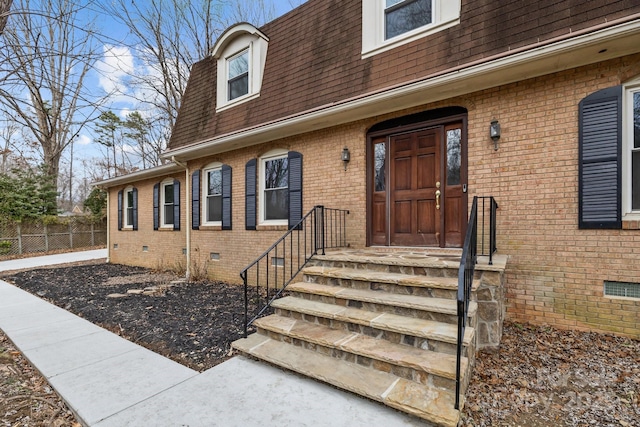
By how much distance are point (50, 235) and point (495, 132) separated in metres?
20.5

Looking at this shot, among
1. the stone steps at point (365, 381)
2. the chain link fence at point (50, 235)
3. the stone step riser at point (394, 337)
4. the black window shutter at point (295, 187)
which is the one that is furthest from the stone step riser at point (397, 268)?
the chain link fence at point (50, 235)

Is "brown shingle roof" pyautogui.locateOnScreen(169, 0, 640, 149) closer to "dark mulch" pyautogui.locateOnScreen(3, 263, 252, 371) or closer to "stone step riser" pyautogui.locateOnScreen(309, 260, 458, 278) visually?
"stone step riser" pyautogui.locateOnScreen(309, 260, 458, 278)

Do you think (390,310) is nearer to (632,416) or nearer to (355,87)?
(632,416)

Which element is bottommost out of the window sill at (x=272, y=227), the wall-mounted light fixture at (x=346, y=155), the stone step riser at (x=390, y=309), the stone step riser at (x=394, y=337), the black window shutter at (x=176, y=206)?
the stone step riser at (x=394, y=337)

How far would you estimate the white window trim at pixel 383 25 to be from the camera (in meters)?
4.38

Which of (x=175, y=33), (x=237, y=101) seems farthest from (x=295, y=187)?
(x=175, y=33)

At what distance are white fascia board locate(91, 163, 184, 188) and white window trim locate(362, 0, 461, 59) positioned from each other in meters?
6.12

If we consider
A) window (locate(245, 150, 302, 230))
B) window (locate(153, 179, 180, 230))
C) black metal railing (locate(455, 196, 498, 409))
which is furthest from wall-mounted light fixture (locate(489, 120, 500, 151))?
window (locate(153, 179, 180, 230))

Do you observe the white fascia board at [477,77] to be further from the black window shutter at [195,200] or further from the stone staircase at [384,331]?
the black window shutter at [195,200]

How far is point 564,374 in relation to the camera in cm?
276

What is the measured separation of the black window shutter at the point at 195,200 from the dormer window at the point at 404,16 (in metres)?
5.72

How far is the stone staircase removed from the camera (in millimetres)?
2340

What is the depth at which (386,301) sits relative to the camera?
10.3 feet

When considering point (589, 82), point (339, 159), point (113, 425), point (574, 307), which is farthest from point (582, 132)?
point (113, 425)
